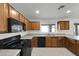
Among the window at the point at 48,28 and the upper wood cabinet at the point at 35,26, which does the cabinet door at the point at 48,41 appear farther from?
the window at the point at 48,28

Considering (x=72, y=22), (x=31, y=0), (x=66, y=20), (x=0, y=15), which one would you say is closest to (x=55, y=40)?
(x=66, y=20)

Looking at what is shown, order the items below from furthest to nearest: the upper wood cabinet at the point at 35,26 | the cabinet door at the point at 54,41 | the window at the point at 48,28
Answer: the window at the point at 48,28 → the upper wood cabinet at the point at 35,26 → the cabinet door at the point at 54,41

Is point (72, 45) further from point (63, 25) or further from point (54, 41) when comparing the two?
point (63, 25)

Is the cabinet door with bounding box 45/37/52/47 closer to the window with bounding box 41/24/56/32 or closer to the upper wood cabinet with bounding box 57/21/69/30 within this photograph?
the upper wood cabinet with bounding box 57/21/69/30

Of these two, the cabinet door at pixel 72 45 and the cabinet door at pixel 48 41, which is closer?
the cabinet door at pixel 72 45

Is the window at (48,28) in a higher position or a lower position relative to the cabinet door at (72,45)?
higher

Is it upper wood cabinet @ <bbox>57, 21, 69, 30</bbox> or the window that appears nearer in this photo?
upper wood cabinet @ <bbox>57, 21, 69, 30</bbox>

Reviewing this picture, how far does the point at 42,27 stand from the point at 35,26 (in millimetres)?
996

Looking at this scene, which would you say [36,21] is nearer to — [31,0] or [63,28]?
[63,28]

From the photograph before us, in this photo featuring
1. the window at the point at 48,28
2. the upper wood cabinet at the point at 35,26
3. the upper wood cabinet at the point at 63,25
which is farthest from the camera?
the window at the point at 48,28

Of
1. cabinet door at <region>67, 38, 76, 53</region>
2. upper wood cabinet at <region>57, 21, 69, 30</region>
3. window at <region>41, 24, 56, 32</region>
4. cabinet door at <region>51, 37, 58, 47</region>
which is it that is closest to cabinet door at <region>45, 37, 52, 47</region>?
cabinet door at <region>51, 37, 58, 47</region>

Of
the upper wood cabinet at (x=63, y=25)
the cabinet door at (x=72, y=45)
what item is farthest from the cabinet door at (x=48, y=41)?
the cabinet door at (x=72, y=45)

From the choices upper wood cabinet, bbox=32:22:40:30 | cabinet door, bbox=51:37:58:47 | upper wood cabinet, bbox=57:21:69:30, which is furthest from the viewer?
upper wood cabinet, bbox=32:22:40:30

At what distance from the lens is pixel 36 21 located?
791 centimetres
